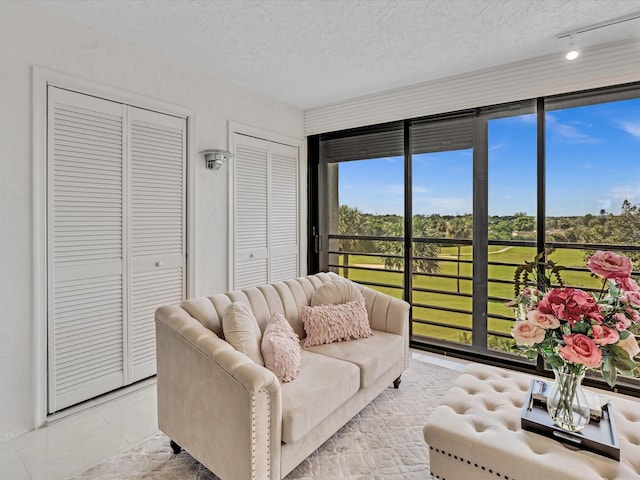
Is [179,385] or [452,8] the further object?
[452,8]

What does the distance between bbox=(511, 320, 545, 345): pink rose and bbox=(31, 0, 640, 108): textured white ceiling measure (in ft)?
6.38

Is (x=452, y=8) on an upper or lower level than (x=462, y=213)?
upper

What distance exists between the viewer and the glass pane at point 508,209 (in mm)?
3053

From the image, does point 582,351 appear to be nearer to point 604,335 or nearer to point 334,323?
point 604,335

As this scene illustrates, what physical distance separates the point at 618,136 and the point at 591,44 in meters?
0.72

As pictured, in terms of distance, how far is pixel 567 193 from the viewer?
2.89 meters

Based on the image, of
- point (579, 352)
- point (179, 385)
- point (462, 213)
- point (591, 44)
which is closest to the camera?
point (579, 352)

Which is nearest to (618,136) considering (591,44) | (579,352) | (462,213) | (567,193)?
(567,193)

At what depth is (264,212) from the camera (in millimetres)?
3895

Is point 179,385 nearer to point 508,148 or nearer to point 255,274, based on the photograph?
point 255,274

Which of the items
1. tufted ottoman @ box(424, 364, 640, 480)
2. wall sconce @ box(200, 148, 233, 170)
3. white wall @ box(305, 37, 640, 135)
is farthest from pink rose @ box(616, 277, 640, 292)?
wall sconce @ box(200, 148, 233, 170)

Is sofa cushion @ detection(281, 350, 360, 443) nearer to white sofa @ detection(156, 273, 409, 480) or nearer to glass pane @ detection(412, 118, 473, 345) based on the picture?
white sofa @ detection(156, 273, 409, 480)

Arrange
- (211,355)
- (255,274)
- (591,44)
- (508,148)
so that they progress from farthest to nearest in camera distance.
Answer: (255,274)
(508,148)
(591,44)
(211,355)

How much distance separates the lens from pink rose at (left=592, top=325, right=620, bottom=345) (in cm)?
135
